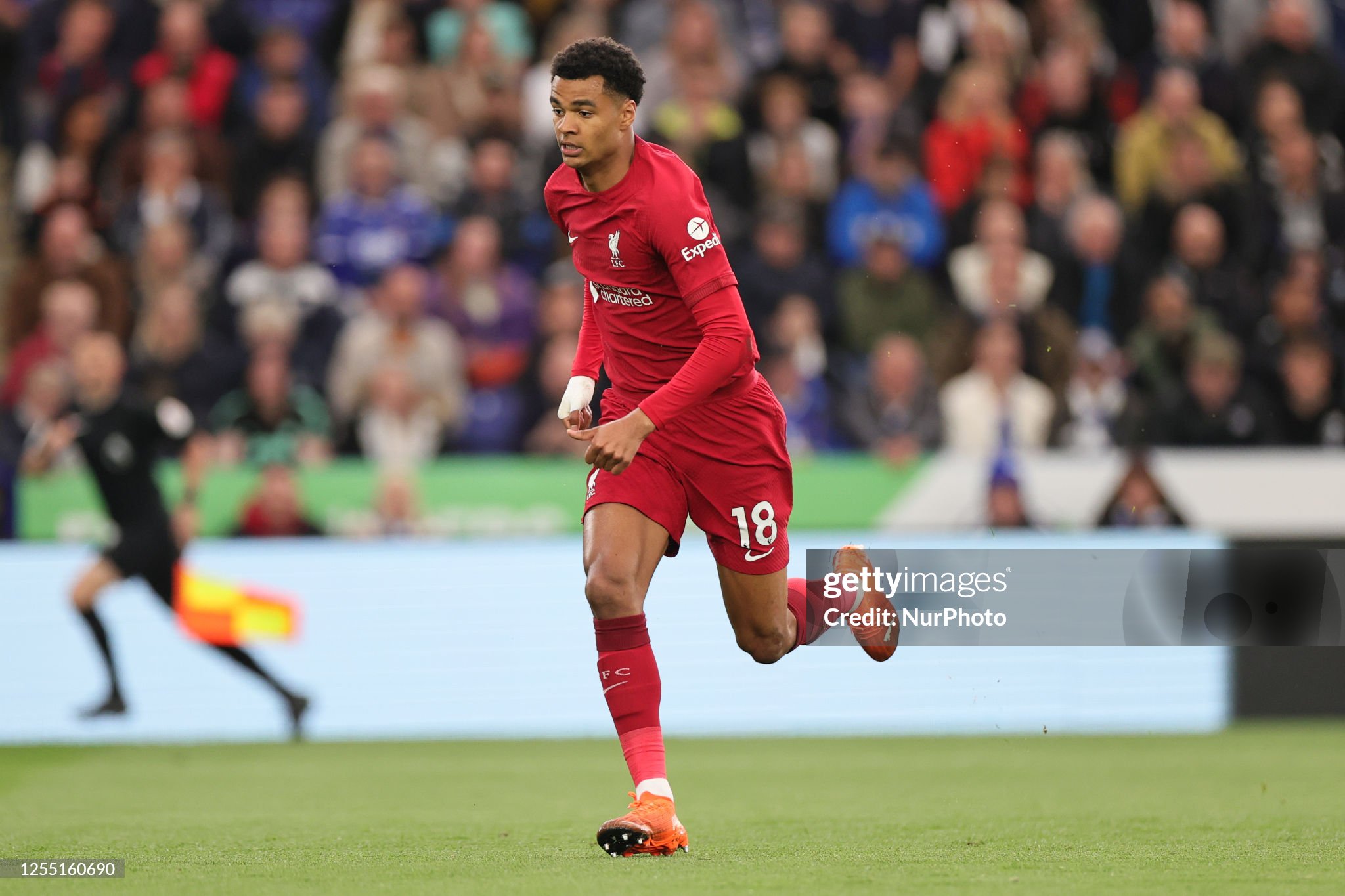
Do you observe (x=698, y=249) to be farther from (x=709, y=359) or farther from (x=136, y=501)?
(x=136, y=501)

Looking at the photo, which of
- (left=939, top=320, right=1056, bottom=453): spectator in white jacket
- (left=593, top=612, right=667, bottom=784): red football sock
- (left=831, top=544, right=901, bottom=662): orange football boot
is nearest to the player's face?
(left=593, top=612, right=667, bottom=784): red football sock

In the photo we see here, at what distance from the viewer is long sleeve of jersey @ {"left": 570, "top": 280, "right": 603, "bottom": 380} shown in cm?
630

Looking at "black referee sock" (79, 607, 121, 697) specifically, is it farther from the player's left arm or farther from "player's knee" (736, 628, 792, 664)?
the player's left arm

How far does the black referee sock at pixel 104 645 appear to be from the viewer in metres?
10.6

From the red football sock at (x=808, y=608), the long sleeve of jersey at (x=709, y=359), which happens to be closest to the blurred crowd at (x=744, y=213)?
the red football sock at (x=808, y=608)

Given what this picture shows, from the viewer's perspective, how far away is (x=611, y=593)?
221 inches

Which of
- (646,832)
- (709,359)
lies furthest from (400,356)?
(646,832)

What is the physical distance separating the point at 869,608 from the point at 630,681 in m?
1.74

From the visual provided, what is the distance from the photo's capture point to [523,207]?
13.0 meters

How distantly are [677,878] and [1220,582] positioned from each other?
664 cm

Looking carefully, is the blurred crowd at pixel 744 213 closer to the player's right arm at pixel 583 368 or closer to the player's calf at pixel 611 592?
the player's right arm at pixel 583 368

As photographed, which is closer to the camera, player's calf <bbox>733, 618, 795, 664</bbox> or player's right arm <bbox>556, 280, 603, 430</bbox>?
player's right arm <bbox>556, 280, 603, 430</bbox>

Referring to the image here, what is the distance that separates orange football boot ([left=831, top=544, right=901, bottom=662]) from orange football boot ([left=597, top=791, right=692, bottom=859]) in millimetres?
1769

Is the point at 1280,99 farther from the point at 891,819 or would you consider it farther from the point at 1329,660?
the point at 891,819
